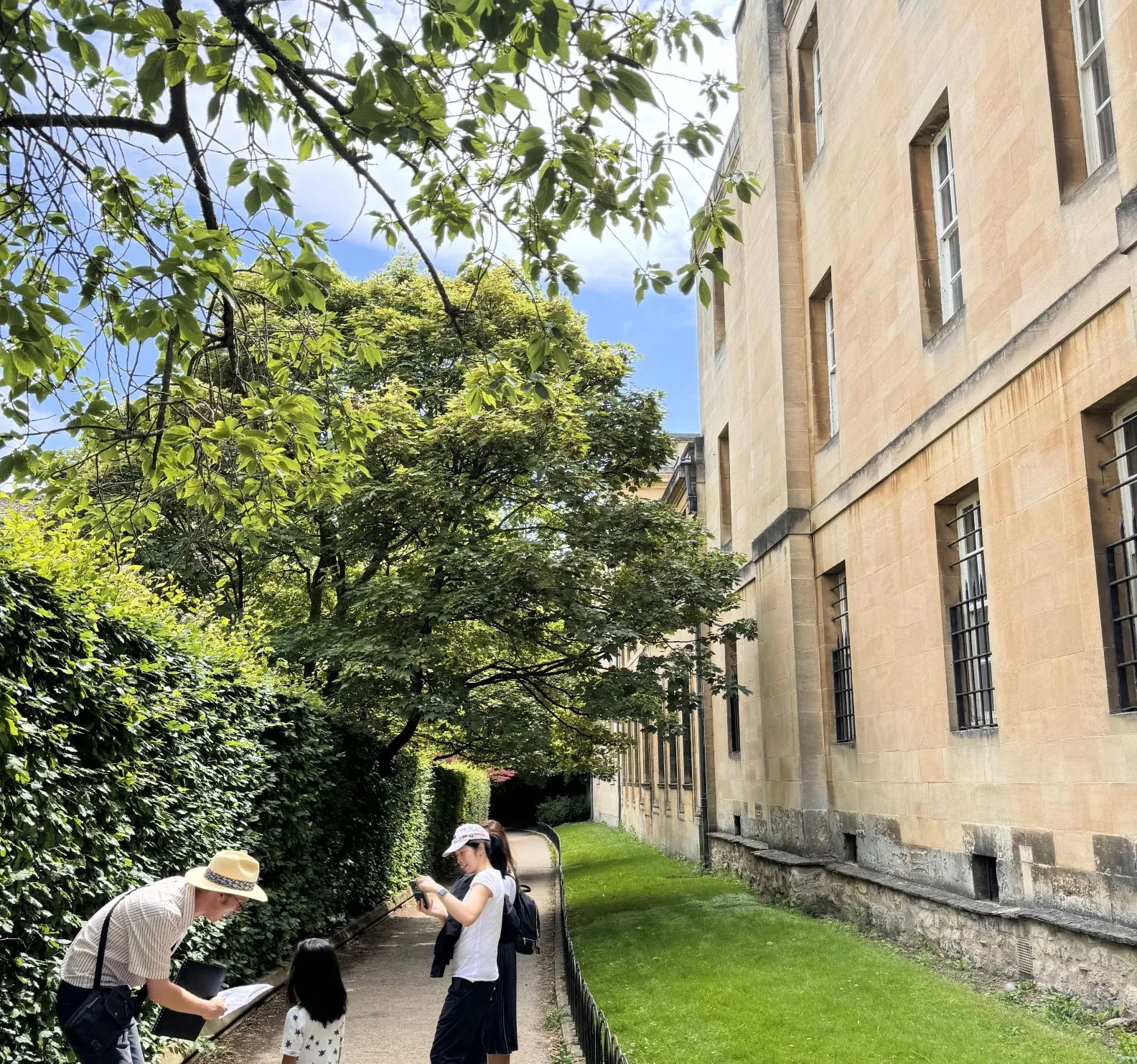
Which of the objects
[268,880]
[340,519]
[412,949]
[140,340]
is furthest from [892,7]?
[412,949]

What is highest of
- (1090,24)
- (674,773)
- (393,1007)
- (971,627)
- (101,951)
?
(1090,24)

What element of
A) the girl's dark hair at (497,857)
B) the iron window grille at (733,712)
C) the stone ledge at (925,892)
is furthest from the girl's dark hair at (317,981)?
the iron window grille at (733,712)

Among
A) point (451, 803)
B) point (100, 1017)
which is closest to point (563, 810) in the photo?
point (451, 803)

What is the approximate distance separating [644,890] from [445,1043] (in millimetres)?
14036

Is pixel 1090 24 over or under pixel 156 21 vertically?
over

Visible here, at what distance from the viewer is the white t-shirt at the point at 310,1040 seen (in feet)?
17.0

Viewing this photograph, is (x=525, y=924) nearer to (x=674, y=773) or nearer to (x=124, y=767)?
(x=124, y=767)

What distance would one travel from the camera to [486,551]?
15.8m

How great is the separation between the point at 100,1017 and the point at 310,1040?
39.3 inches

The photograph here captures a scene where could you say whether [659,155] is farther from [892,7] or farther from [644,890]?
[644,890]

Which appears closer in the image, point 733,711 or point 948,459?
point 948,459

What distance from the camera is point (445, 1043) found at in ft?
20.4

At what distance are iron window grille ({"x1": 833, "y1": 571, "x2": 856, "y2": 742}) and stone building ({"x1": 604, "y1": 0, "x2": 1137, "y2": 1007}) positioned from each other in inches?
2.0

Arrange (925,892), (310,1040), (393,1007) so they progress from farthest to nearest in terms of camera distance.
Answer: (925,892) → (393,1007) → (310,1040)
